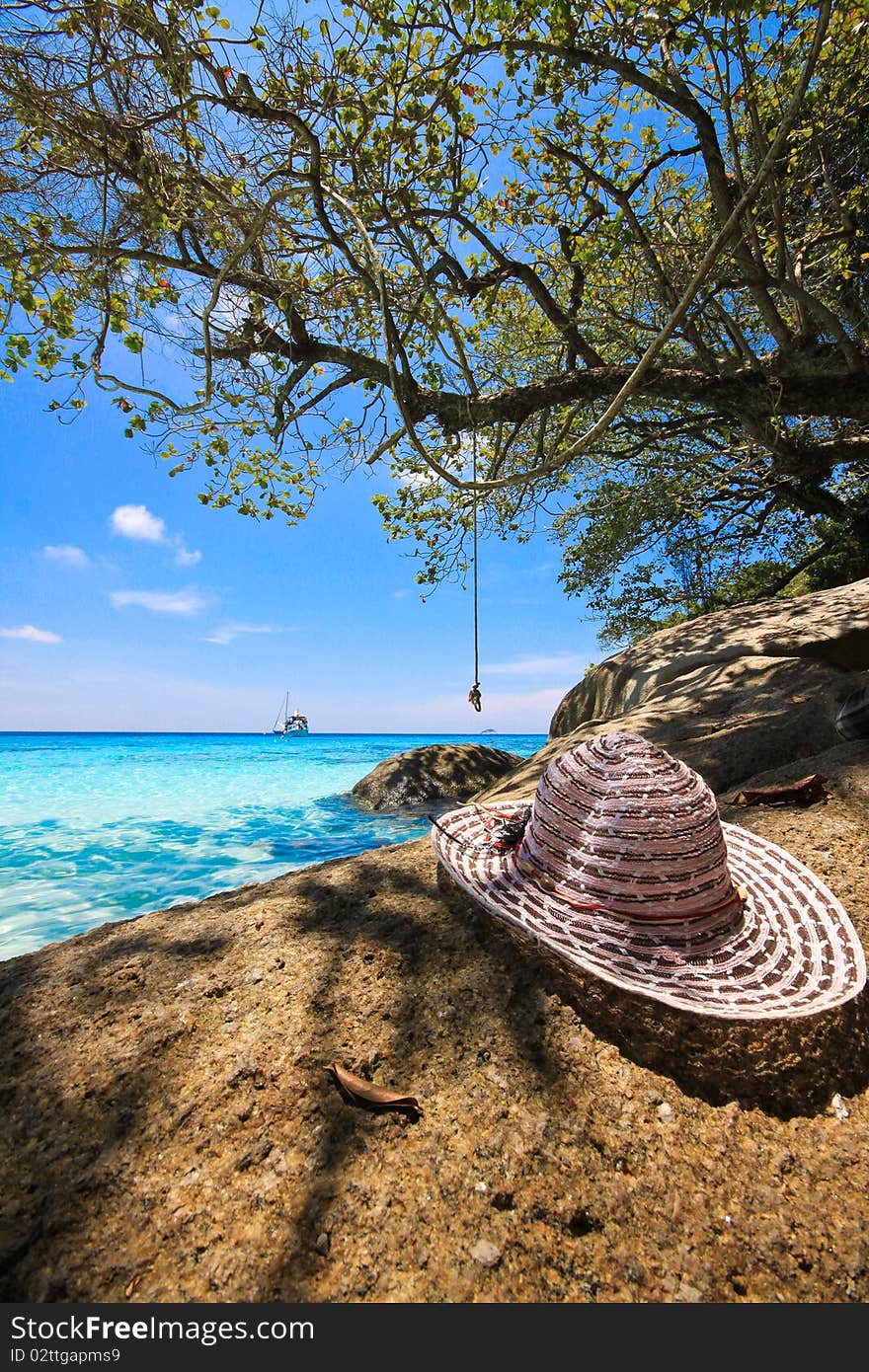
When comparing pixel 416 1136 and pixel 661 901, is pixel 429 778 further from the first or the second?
pixel 416 1136

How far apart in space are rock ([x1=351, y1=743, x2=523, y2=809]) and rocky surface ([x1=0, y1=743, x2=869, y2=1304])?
824 centimetres

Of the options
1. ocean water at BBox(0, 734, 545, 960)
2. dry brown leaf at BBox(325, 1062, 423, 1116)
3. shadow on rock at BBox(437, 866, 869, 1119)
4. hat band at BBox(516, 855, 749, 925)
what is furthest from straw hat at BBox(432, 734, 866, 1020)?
ocean water at BBox(0, 734, 545, 960)

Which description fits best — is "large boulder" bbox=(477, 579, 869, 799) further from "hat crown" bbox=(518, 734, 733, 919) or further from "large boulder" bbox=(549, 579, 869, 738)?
"hat crown" bbox=(518, 734, 733, 919)

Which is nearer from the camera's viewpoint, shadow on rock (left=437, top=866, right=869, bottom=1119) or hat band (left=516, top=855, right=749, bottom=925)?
shadow on rock (left=437, top=866, right=869, bottom=1119)

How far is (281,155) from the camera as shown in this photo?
3.96 metres

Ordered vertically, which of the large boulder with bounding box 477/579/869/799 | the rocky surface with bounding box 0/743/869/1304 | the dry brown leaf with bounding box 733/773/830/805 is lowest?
the rocky surface with bounding box 0/743/869/1304

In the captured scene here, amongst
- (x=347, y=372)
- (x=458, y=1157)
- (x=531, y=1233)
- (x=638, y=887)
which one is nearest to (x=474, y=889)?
(x=638, y=887)

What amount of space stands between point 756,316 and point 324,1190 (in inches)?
422

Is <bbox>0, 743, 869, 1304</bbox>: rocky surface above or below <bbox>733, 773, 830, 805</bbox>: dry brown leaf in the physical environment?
below

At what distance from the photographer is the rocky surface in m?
1.12

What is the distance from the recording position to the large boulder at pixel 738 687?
4191mm

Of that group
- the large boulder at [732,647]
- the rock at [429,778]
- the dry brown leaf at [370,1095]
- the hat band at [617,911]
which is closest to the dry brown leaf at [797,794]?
the hat band at [617,911]

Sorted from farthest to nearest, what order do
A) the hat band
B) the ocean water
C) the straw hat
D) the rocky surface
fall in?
1. the ocean water
2. the hat band
3. the straw hat
4. the rocky surface

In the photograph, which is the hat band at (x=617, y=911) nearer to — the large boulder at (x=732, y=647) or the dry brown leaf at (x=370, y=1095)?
the dry brown leaf at (x=370, y=1095)
